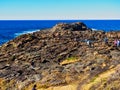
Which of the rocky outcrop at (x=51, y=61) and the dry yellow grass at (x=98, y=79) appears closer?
the dry yellow grass at (x=98, y=79)

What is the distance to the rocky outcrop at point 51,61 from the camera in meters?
46.0

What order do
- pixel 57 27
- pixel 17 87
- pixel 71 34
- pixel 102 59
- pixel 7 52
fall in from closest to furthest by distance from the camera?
pixel 17 87 < pixel 102 59 < pixel 7 52 < pixel 71 34 < pixel 57 27

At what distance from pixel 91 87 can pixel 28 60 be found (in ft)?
50.3

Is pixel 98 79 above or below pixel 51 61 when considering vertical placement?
below

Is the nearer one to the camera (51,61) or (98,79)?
(98,79)

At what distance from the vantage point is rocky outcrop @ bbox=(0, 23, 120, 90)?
1812 inches

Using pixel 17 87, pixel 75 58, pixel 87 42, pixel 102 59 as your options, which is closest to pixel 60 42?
pixel 87 42

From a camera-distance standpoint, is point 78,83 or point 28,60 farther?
point 28,60

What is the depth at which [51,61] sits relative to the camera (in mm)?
52969

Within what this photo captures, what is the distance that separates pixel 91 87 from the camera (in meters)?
42.0

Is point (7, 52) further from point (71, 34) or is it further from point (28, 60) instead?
point (71, 34)

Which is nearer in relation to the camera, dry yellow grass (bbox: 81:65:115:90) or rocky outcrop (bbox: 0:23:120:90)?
dry yellow grass (bbox: 81:65:115:90)

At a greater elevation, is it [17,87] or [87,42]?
[87,42]

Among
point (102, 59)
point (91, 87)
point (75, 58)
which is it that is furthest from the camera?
point (75, 58)
